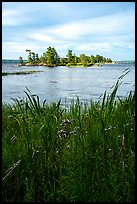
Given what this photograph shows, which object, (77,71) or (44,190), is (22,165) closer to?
(44,190)

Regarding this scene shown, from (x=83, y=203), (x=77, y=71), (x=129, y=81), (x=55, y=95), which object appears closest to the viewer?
(x=83, y=203)

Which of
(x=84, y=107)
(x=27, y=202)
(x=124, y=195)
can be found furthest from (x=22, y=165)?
(x=84, y=107)

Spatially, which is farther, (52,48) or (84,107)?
(84,107)

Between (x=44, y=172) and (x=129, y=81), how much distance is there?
1227mm

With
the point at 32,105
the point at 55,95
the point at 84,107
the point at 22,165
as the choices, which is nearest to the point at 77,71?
the point at 55,95

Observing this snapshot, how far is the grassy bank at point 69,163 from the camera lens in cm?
159

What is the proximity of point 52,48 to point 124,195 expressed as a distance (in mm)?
966

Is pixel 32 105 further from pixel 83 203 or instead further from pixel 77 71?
pixel 77 71

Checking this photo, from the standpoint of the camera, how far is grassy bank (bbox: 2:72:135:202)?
5.23ft

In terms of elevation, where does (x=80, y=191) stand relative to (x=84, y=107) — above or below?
below

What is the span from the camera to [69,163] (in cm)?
172

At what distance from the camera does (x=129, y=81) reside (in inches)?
106

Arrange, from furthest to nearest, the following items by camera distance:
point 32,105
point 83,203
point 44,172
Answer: point 32,105 → point 44,172 → point 83,203

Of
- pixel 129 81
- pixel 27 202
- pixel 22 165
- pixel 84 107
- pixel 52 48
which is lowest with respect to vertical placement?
pixel 27 202
